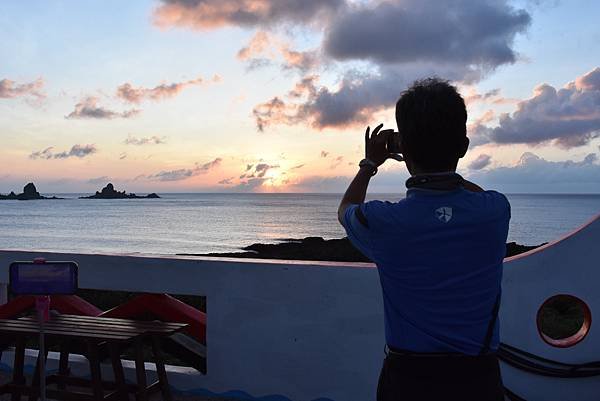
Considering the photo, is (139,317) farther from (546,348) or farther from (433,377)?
(433,377)

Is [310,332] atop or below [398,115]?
below

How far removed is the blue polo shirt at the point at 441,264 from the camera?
1.44m

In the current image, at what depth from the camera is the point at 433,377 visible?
4.73 feet

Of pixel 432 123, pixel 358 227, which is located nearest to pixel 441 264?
pixel 358 227

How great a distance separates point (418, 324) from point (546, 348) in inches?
110

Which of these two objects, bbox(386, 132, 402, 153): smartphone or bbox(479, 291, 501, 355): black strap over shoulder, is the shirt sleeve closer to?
bbox(386, 132, 402, 153): smartphone

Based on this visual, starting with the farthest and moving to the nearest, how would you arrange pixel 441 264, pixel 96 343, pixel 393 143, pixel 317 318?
pixel 317 318 → pixel 96 343 → pixel 393 143 → pixel 441 264

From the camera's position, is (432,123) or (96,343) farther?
(96,343)

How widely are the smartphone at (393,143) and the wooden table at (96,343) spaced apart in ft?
8.09

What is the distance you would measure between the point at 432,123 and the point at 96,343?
2913 millimetres

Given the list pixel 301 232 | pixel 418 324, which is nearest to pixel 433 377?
pixel 418 324

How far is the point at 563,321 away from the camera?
10.1 m

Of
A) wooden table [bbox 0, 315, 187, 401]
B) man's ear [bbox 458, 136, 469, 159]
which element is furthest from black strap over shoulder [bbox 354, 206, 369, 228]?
wooden table [bbox 0, 315, 187, 401]

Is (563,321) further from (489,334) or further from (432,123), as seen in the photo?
(432,123)
